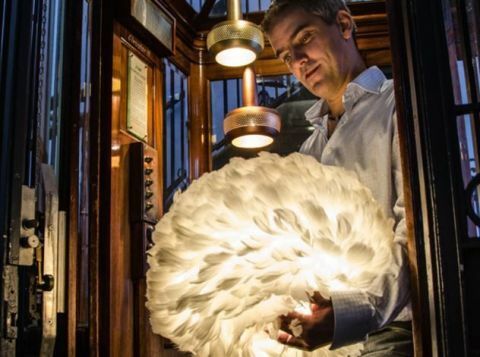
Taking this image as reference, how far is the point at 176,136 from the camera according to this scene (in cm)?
346

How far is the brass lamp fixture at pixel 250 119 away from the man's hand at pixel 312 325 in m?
1.85

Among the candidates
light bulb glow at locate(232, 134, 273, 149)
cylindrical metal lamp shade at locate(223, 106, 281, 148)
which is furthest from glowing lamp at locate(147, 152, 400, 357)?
light bulb glow at locate(232, 134, 273, 149)

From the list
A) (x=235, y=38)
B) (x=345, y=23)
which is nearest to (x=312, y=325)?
(x=345, y=23)

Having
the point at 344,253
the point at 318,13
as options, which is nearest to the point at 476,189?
the point at 344,253

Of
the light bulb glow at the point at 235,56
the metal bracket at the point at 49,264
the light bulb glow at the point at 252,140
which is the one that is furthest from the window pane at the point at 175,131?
the metal bracket at the point at 49,264

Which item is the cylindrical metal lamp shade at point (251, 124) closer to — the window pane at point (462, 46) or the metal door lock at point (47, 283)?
the metal door lock at point (47, 283)

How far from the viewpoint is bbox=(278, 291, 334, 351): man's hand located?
1159 mm

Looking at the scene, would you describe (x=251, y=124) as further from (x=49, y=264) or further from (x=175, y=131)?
(x=49, y=264)

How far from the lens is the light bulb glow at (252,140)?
3.06 meters

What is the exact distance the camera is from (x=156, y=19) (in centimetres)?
313

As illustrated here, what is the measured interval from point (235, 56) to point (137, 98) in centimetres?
58

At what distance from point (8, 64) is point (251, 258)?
939 mm

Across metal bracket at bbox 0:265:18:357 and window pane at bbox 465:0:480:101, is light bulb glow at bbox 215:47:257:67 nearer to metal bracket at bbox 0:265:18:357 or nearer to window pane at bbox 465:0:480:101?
window pane at bbox 465:0:480:101

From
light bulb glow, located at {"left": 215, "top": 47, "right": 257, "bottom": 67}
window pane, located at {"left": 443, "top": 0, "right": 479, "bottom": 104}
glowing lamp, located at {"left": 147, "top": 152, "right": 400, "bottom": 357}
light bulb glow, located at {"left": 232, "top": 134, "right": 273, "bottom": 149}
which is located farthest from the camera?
light bulb glow, located at {"left": 232, "top": 134, "right": 273, "bottom": 149}
